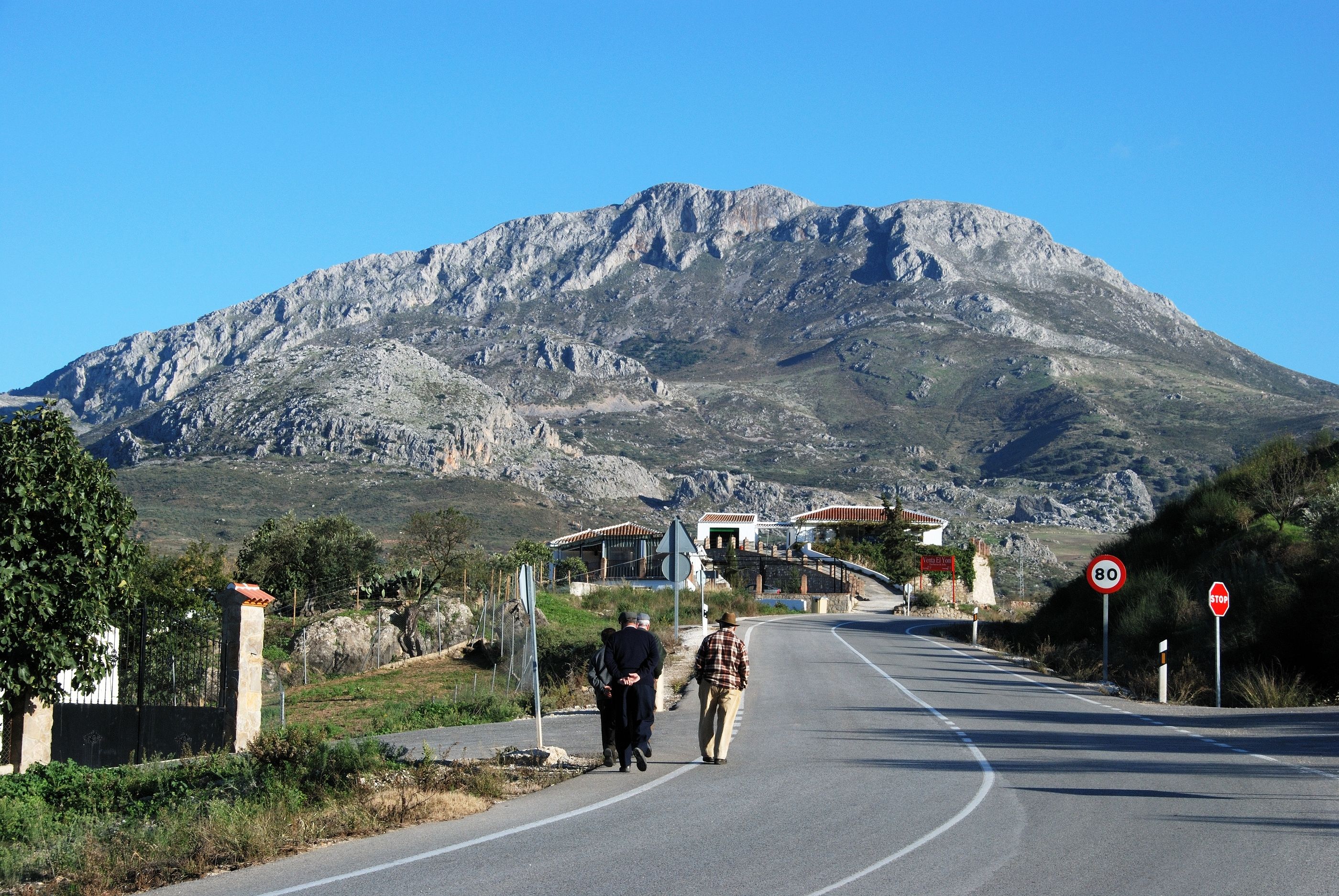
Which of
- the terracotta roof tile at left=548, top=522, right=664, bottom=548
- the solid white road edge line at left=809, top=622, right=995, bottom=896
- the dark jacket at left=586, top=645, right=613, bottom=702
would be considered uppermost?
the terracotta roof tile at left=548, top=522, right=664, bottom=548

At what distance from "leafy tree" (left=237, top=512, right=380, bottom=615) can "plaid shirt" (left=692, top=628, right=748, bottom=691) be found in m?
33.6

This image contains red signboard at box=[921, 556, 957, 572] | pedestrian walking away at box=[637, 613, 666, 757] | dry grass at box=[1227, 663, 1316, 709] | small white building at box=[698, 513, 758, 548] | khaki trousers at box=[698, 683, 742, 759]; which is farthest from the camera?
small white building at box=[698, 513, 758, 548]

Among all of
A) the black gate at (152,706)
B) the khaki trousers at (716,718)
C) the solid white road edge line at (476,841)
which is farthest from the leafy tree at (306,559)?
the solid white road edge line at (476,841)

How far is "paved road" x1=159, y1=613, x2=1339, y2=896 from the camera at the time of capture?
7.87 metres

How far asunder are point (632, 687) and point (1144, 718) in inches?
393

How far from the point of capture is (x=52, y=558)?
600 inches

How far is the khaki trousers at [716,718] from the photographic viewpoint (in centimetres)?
1309

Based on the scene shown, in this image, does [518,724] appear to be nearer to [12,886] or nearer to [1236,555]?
[12,886]

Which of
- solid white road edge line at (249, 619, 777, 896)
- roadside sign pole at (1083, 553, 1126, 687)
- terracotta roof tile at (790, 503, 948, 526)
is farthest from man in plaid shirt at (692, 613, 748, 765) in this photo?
terracotta roof tile at (790, 503, 948, 526)

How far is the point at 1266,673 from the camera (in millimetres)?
23062

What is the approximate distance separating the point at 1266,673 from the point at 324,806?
1938cm

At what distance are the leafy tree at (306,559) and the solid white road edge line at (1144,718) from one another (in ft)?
76.2

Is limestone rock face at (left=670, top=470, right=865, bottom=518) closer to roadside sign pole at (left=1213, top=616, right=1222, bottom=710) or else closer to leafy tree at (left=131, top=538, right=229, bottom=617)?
leafy tree at (left=131, top=538, right=229, bottom=617)

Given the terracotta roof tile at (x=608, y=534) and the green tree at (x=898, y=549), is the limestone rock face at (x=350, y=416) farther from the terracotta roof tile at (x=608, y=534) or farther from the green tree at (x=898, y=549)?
the green tree at (x=898, y=549)
